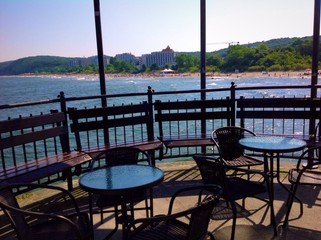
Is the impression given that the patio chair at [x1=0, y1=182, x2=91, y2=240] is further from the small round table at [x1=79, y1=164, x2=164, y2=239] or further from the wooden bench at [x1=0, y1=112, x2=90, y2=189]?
the wooden bench at [x1=0, y1=112, x2=90, y2=189]

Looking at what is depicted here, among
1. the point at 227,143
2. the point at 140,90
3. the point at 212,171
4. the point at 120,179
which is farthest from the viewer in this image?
the point at 140,90

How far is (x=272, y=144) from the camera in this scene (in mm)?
3684

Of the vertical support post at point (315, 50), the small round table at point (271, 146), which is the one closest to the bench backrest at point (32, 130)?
the small round table at point (271, 146)

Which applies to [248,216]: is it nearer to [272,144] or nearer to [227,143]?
[272,144]

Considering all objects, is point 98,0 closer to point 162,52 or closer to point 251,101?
point 251,101

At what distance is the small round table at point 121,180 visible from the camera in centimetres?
245

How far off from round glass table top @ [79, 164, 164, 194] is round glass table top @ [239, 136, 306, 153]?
1287mm

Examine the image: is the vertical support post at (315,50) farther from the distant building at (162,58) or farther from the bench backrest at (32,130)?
the distant building at (162,58)

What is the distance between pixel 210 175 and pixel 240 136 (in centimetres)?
169

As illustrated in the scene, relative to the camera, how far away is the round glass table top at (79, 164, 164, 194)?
2.46 metres

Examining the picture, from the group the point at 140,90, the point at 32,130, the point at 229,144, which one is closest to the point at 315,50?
the point at 229,144

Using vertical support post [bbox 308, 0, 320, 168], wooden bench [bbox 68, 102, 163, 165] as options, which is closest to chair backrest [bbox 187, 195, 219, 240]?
wooden bench [bbox 68, 102, 163, 165]

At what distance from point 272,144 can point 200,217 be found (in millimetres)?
2003

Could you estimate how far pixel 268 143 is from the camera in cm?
374
